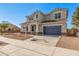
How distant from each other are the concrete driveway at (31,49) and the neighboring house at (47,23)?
1.02ft

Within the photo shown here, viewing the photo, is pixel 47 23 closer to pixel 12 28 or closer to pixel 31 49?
pixel 31 49

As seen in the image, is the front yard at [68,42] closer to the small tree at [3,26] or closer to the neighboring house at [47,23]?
the neighboring house at [47,23]

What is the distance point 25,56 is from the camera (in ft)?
11.8

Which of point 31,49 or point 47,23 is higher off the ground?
point 47,23

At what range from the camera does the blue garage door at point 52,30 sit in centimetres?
431

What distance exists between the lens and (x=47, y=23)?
445cm

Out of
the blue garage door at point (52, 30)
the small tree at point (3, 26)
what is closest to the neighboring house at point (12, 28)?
the small tree at point (3, 26)

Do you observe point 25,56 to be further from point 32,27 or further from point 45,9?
point 45,9

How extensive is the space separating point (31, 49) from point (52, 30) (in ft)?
3.61

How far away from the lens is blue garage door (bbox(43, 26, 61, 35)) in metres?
4.31

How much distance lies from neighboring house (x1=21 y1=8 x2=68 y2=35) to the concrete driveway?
31 centimetres

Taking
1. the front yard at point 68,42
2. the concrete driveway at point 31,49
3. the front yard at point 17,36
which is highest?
the front yard at point 17,36

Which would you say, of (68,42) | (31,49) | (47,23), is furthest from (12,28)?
(68,42)

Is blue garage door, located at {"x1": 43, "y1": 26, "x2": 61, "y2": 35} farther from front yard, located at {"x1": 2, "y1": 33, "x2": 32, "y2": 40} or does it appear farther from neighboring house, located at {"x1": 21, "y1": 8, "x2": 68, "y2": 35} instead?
front yard, located at {"x1": 2, "y1": 33, "x2": 32, "y2": 40}
